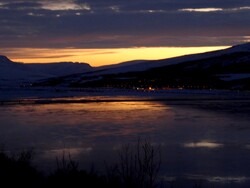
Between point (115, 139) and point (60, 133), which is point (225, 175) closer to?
point (115, 139)

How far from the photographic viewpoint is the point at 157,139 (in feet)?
59.1

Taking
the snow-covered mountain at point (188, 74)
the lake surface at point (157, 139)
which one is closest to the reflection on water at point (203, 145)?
the lake surface at point (157, 139)

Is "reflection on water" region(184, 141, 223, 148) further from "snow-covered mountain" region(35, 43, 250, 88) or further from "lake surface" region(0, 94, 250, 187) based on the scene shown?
"snow-covered mountain" region(35, 43, 250, 88)

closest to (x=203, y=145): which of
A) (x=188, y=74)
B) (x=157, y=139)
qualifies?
(x=157, y=139)

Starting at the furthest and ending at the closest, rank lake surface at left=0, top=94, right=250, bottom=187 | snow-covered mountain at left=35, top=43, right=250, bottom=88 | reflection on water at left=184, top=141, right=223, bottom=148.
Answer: snow-covered mountain at left=35, top=43, right=250, bottom=88
reflection on water at left=184, top=141, right=223, bottom=148
lake surface at left=0, top=94, right=250, bottom=187

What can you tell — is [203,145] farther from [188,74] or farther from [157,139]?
[188,74]

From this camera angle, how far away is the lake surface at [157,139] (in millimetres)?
12781

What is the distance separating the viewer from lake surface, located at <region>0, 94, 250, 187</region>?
12.8m

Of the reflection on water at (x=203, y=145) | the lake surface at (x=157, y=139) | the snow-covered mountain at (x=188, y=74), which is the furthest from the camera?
the snow-covered mountain at (x=188, y=74)

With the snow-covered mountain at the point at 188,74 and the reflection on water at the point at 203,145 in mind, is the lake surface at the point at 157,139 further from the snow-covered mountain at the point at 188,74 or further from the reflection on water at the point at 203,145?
the snow-covered mountain at the point at 188,74

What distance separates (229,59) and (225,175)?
145 metres

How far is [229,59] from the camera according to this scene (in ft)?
505

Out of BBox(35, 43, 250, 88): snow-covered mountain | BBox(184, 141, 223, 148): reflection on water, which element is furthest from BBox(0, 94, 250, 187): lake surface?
BBox(35, 43, 250, 88): snow-covered mountain

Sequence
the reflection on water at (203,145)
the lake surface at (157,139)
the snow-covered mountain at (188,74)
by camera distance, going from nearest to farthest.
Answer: the lake surface at (157,139)
the reflection on water at (203,145)
the snow-covered mountain at (188,74)
